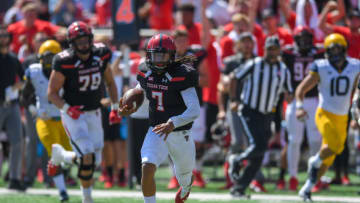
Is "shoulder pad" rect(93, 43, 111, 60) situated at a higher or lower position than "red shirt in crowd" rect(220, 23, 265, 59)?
higher

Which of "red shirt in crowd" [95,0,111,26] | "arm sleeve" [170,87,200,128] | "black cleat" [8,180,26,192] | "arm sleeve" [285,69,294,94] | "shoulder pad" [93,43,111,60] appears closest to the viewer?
"arm sleeve" [170,87,200,128]

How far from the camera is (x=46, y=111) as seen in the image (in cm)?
1013

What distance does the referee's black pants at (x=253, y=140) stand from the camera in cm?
1008

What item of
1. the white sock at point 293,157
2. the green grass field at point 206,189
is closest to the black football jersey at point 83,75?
the green grass field at point 206,189

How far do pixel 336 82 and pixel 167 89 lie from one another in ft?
9.33

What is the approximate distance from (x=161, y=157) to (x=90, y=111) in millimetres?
1723

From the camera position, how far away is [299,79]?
11008 mm

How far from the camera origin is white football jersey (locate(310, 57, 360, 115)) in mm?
9820

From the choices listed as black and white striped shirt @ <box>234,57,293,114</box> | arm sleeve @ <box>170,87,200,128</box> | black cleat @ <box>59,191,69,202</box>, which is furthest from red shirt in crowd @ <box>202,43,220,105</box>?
arm sleeve @ <box>170,87,200,128</box>

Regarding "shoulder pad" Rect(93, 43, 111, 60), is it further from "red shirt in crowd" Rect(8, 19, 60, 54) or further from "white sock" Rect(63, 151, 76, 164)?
"red shirt in crowd" Rect(8, 19, 60, 54)

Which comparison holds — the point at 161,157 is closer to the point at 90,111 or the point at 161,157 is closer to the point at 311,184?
the point at 90,111

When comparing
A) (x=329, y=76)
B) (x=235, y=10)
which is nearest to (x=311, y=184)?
(x=329, y=76)

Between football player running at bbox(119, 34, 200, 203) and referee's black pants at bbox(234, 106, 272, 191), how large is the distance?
2222mm

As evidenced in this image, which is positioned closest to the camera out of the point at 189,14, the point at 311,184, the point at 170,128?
the point at 170,128
